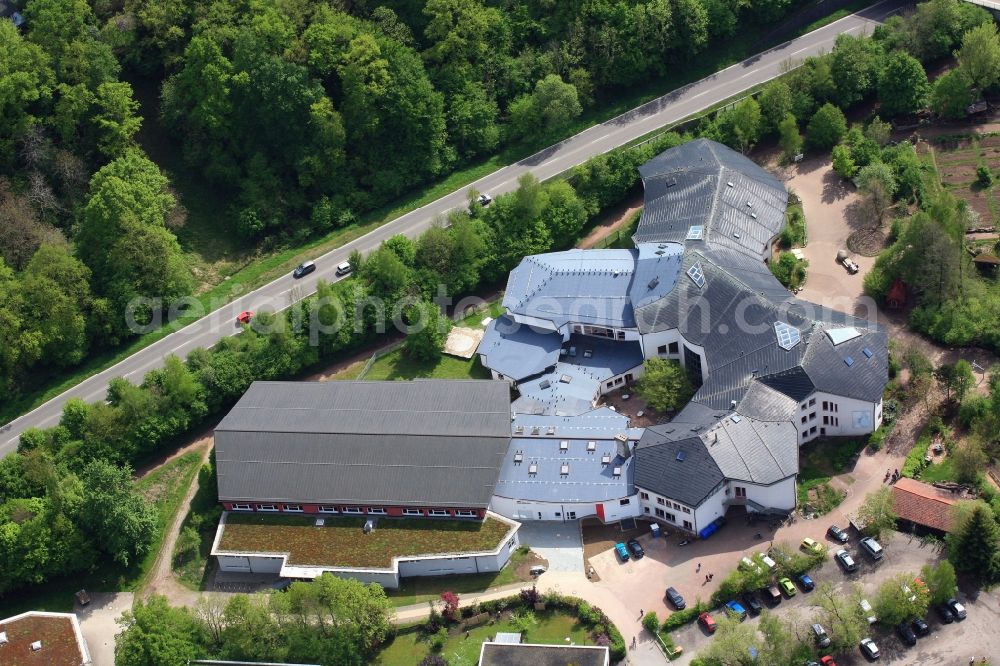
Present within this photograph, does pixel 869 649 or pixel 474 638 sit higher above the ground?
pixel 474 638

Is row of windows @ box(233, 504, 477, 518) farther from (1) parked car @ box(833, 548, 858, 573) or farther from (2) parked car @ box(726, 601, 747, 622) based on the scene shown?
(1) parked car @ box(833, 548, 858, 573)

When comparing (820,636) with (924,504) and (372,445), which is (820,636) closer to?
(924,504)

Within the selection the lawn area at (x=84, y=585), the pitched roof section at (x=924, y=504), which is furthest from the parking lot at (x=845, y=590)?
the lawn area at (x=84, y=585)

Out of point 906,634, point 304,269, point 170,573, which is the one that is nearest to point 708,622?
point 906,634

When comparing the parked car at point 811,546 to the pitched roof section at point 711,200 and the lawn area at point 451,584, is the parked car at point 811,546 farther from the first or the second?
the pitched roof section at point 711,200

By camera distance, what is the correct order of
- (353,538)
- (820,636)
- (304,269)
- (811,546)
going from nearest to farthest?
(820,636) < (811,546) < (353,538) < (304,269)

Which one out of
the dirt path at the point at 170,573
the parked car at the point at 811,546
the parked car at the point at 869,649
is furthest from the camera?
the dirt path at the point at 170,573

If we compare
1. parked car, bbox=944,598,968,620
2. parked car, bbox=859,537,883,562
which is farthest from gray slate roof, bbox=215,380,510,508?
parked car, bbox=944,598,968,620
